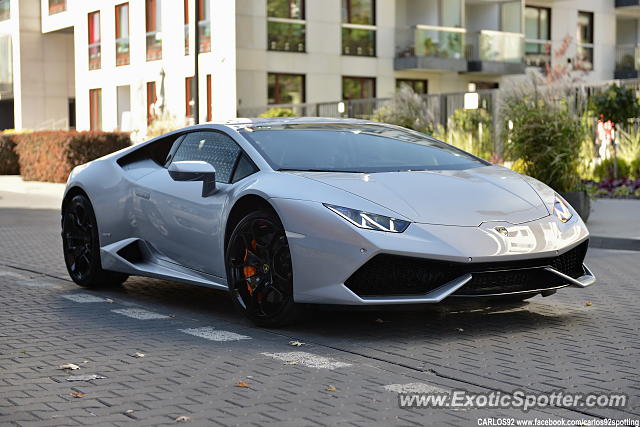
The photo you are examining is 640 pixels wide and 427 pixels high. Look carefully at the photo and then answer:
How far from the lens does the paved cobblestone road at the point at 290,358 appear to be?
4699 mm

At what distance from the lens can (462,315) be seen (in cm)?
713

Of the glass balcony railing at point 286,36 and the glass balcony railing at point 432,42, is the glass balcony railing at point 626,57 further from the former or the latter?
the glass balcony railing at point 286,36

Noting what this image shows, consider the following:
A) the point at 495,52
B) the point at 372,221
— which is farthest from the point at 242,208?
the point at 495,52

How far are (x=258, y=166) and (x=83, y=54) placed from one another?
38.3 metres

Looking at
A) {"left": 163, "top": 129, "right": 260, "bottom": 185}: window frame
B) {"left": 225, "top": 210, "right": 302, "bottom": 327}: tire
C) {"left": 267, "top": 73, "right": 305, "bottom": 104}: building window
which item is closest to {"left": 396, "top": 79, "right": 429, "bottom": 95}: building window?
{"left": 267, "top": 73, "right": 305, "bottom": 104}: building window

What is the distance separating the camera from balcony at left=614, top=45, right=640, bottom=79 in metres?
43.6

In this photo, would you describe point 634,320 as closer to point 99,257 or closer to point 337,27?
point 99,257

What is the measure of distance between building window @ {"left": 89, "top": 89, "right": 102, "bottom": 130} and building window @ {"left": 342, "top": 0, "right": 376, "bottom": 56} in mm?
11196

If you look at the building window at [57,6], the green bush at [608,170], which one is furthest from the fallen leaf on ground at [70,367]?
the building window at [57,6]

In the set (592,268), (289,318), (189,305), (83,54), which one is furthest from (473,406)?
(83,54)

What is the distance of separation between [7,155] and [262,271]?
28.6m

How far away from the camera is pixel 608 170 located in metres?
21.2

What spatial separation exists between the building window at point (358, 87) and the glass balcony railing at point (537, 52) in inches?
288

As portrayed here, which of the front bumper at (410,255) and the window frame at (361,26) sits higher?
the window frame at (361,26)
